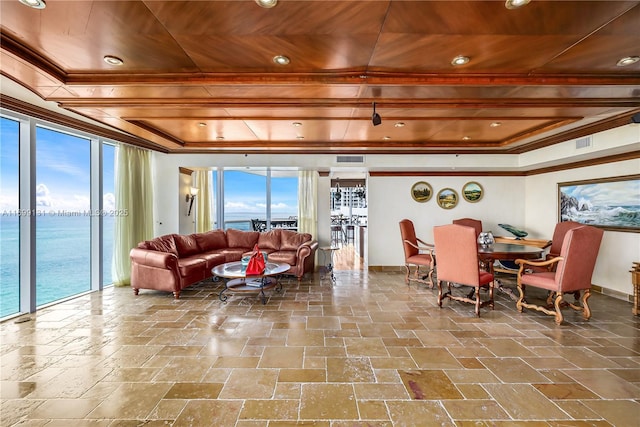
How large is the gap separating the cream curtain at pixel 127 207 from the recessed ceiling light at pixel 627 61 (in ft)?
Result: 22.0

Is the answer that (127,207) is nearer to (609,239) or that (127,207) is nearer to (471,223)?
(471,223)

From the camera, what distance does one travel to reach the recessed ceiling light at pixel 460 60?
2.31 m

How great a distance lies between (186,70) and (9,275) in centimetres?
1394

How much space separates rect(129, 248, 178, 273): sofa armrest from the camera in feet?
14.4

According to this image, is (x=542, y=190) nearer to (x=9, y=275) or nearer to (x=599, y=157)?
(x=599, y=157)

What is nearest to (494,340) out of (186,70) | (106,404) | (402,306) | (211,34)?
(402,306)

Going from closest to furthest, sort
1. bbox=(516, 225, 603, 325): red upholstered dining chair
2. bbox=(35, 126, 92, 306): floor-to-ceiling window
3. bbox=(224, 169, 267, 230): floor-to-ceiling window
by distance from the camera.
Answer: bbox=(516, 225, 603, 325): red upholstered dining chair → bbox=(224, 169, 267, 230): floor-to-ceiling window → bbox=(35, 126, 92, 306): floor-to-ceiling window

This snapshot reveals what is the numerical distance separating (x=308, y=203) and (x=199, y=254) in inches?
104

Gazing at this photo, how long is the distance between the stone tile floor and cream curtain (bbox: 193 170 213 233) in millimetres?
3428

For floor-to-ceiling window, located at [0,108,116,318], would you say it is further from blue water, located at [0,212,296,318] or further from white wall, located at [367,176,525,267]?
white wall, located at [367,176,525,267]

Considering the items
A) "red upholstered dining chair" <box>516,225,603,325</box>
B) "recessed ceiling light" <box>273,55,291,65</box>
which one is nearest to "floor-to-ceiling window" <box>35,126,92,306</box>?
"recessed ceiling light" <box>273,55,291,65</box>

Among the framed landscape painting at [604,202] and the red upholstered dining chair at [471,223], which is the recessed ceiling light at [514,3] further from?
the red upholstered dining chair at [471,223]

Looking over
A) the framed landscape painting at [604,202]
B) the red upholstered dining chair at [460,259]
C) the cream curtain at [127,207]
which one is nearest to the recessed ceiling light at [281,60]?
the red upholstered dining chair at [460,259]

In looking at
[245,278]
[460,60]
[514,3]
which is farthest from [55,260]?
[514,3]
